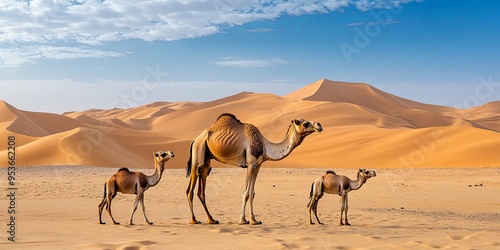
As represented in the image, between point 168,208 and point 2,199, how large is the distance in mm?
5754

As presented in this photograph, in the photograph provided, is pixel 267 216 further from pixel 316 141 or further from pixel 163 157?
pixel 316 141

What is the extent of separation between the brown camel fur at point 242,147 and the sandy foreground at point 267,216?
1.12m

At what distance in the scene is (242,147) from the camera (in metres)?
11.6

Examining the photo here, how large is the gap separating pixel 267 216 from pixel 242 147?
9.81 ft

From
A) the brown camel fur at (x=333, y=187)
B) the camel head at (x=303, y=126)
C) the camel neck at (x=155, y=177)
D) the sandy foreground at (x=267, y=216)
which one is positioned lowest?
the sandy foreground at (x=267, y=216)

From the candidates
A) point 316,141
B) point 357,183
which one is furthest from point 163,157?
point 316,141

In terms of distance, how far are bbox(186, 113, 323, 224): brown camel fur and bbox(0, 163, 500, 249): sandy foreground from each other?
1.12 m

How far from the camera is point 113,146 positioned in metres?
44.0

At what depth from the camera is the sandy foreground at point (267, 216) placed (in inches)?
368

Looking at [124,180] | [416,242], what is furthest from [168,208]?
[416,242]

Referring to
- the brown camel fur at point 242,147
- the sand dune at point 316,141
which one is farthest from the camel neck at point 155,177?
the sand dune at point 316,141

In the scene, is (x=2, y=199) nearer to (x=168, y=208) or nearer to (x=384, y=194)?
(x=168, y=208)

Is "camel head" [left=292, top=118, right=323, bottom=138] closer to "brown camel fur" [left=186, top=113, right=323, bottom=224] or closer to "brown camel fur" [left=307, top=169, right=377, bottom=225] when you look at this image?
"brown camel fur" [left=186, top=113, right=323, bottom=224]

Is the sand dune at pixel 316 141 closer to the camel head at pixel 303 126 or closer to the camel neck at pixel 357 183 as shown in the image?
the camel head at pixel 303 126
